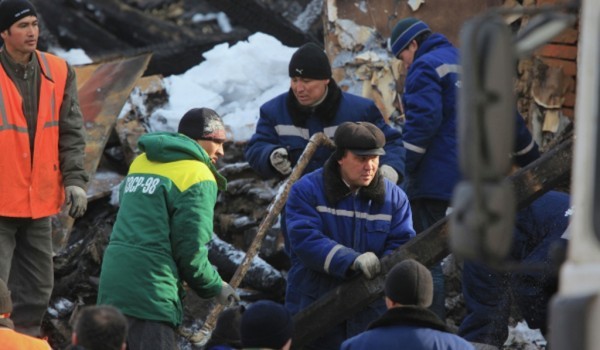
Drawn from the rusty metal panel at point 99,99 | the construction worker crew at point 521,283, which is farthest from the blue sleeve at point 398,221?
the rusty metal panel at point 99,99

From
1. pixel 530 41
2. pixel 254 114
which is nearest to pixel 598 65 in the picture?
pixel 530 41

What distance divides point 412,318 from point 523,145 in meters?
3.35

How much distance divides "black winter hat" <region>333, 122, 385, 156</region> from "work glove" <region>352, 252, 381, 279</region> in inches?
21.1

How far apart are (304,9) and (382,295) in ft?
19.2

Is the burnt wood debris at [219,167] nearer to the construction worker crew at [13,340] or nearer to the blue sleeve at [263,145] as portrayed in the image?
the blue sleeve at [263,145]

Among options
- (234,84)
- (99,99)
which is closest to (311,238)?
(99,99)

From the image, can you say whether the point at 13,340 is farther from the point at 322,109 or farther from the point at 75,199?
the point at 322,109

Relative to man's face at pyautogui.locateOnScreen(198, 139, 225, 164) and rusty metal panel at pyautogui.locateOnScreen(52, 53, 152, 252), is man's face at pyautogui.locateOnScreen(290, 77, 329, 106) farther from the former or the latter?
rusty metal panel at pyautogui.locateOnScreen(52, 53, 152, 252)

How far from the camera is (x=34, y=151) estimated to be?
8.18 meters

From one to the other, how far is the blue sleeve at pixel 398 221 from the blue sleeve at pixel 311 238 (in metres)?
0.27

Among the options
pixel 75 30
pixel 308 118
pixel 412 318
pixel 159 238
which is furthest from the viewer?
pixel 75 30

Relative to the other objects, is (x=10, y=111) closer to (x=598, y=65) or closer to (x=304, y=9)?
(x=598, y=65)

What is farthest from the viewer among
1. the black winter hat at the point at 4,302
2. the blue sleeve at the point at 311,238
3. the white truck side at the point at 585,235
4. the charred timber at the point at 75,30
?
the charred timber at the point at 75,30

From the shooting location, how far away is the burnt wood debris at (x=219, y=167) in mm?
7875
